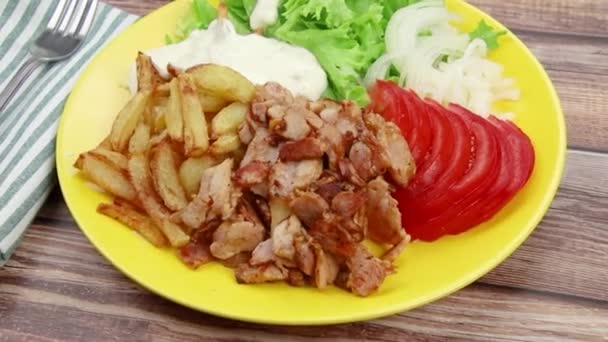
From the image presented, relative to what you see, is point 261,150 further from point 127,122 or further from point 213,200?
point 127,122

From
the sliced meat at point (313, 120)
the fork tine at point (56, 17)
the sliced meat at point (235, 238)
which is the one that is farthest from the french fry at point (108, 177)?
the fork tine at point (56, 17)

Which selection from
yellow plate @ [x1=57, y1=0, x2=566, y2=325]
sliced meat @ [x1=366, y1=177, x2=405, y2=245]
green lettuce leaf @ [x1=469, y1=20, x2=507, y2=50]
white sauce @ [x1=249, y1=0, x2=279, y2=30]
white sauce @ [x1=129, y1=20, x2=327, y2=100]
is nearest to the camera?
yellow plate @ [x1=57, y1=0, x2=566, y2=325]

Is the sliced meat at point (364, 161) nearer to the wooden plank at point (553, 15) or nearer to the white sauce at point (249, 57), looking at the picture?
the white sauce at point (249, 57)

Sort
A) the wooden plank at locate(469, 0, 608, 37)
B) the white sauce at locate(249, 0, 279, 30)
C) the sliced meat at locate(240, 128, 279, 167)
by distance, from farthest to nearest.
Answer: the wooden plank at locate(469, 0, 608, 37), the white sauce at locate(249, 0, 279, 30), the sliced meat at locate(240, 128, 279, 167)

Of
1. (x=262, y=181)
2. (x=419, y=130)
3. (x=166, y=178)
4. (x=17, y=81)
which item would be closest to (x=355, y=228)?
(x=262, y=181)

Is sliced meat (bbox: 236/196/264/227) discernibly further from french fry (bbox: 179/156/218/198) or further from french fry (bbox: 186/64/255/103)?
french fry (bbox: 186/64/255/103)

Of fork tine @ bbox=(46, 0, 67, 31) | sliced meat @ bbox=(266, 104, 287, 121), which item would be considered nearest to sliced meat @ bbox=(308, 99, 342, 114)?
sliced meat @ bbox=(266, 104, 287, 121)
